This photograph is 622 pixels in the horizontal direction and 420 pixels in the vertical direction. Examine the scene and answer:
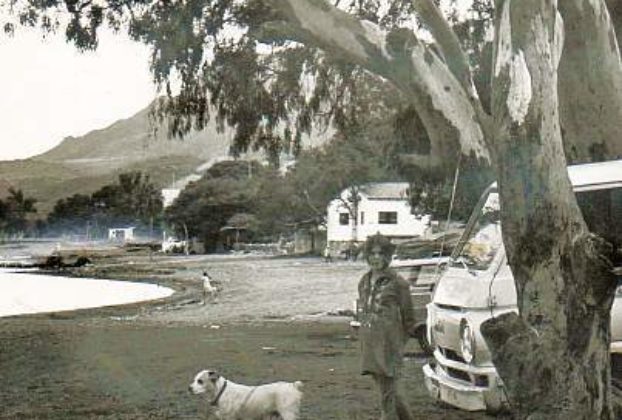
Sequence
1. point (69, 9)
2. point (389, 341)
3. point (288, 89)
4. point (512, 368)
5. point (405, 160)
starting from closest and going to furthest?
1. point (512, 368)
2. point (389, 341)
3. point (405, 160)
4. point (69, 9)
5. point (288, 89)

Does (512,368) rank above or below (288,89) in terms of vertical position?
below

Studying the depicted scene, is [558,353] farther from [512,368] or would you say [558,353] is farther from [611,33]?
[611,33]

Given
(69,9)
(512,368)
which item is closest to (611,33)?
(512,368)

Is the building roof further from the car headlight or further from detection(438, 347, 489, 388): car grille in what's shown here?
the car headlight

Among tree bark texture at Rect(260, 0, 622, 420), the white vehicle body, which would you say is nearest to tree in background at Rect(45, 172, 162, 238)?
the white vehicle body

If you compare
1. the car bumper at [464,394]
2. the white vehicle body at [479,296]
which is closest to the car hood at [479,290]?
the white vehicle body at [479,296]

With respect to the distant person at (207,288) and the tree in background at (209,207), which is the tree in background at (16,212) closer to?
the tree in background at (209,207)
